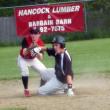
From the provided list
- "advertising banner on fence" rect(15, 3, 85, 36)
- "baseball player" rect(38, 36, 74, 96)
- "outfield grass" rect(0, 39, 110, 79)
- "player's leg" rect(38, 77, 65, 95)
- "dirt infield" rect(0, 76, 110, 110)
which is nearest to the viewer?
"dirt infield" rect(0, 76, 110, 110)

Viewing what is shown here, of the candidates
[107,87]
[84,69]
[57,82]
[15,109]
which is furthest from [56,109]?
[84,69]

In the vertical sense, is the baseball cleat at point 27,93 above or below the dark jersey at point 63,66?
below

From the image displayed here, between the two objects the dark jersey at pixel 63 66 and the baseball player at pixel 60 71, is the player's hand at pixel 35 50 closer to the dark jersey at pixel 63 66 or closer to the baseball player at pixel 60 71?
the baseball player at pixel 60 71

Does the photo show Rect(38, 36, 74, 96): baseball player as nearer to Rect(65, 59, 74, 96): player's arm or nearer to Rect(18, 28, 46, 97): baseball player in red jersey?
Rect(65, 59, 74, 96): player's arm

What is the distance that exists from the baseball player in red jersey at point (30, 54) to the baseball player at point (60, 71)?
0.94 feet

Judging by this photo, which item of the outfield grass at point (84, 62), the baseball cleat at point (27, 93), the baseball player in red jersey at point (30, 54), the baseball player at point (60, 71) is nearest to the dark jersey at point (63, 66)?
the baseball player at point (60, 71)

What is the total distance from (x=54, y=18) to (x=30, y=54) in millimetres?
18273

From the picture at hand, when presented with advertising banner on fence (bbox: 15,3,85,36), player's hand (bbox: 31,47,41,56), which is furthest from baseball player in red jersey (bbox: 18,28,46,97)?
advertising banner on fence (bbox: 15,3,85,36)

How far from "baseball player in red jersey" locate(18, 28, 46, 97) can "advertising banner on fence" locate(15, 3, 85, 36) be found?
58.6 feet

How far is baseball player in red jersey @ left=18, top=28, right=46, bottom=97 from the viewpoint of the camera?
1221cm

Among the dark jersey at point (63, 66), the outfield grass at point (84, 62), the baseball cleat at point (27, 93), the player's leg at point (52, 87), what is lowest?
the outfield grass at point (84, 62)

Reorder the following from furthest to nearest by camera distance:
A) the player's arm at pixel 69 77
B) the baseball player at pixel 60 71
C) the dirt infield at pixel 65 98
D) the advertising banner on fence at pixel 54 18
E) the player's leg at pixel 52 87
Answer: the advertising banner on fence at pixel 54 18 < the player's leg at pixel 52 87 < the baseball player at pixel 60 71 < the player's arm at pixel 69 77 < the dirt infield at pixel 65 98

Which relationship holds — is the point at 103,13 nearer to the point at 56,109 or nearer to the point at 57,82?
the point at 57,82

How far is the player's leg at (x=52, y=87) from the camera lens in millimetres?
12148
